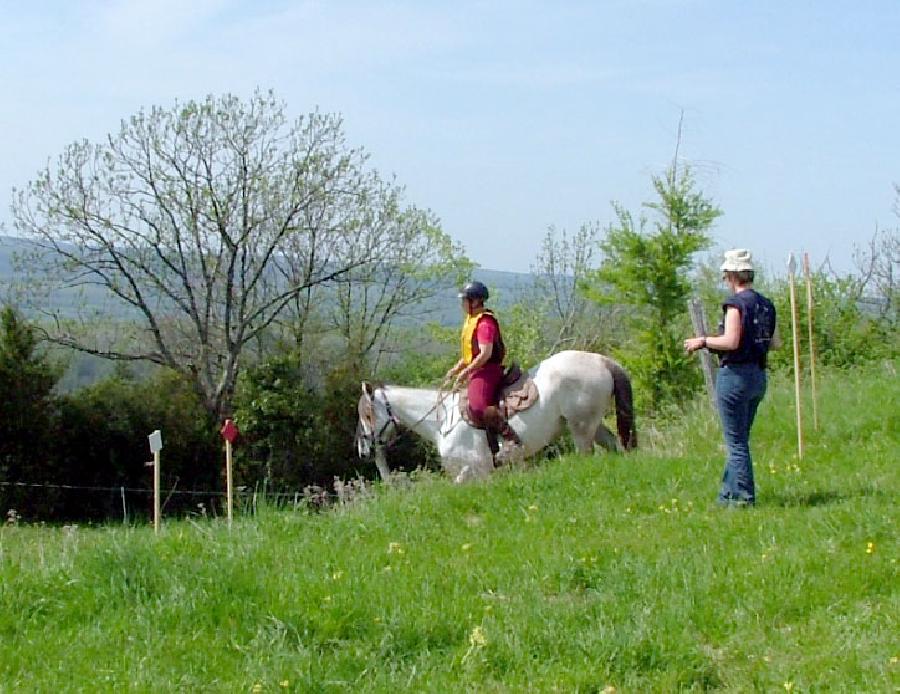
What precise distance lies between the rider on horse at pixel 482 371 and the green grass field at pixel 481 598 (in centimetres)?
287

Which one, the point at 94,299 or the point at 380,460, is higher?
the point at 94,299

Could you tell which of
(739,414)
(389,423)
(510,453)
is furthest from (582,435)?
(739,414)

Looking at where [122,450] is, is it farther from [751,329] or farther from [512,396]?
[751,329]

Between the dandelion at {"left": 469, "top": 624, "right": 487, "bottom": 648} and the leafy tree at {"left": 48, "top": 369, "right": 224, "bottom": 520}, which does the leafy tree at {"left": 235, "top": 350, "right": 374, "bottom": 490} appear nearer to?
the leafy tree at {"left": 48, "top": 369, "right": 224, "bottom": 520}

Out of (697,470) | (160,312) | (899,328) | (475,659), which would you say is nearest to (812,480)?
(697,470)

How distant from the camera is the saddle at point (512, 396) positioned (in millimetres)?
12141

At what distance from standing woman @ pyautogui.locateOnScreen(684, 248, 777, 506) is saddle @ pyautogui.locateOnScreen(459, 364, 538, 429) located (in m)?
3.83

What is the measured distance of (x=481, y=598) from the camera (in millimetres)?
6387

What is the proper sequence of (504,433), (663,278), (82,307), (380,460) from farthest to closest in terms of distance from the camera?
(82,307) → (663,278) → (380,460) → (504,433)

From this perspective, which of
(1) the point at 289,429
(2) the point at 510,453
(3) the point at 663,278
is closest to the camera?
(2) the point at 510,453

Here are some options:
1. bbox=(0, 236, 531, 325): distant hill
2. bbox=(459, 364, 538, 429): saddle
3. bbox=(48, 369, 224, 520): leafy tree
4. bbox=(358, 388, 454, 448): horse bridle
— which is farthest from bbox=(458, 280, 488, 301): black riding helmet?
bbox=(0, 236, 531, 325): distant hill

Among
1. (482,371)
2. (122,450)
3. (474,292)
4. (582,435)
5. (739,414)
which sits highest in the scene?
(474,292)

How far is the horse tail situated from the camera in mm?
12305

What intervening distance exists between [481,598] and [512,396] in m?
5.91
